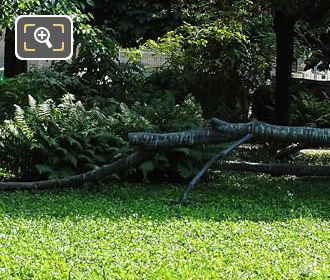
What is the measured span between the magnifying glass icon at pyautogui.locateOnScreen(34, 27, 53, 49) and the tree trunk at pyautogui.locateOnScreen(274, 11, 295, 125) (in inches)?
300

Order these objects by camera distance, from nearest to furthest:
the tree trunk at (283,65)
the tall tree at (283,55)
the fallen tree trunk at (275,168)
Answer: the fallen tree trunk at (275,168) < the tall tree at (283,55) < the tree trunk at (283,65)

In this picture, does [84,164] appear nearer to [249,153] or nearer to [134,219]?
[134,219]

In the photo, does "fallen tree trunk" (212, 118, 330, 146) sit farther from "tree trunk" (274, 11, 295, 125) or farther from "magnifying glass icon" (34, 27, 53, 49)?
"tree trunk" (274, 11, 295, 125)

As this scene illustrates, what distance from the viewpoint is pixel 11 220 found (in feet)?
20.8

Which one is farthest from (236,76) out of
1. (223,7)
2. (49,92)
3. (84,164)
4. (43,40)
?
(43,40)

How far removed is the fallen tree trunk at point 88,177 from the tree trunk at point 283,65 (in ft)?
15.6

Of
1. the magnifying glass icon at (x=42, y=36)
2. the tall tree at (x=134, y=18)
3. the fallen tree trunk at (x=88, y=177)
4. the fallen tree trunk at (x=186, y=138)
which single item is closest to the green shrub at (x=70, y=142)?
the fallen tree trunk at (x=88, y=177)

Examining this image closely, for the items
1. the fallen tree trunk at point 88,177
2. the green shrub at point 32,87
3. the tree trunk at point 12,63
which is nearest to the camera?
the fallen tree trunk at point 88,177

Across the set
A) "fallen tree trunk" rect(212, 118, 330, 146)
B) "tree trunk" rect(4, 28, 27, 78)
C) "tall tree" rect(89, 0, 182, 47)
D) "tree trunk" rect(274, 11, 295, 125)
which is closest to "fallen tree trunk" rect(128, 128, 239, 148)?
"fallen tree trunk" rect(212, 118, 330, 146)

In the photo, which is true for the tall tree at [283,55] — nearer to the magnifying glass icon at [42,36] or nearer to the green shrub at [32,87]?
the green shrub at [32,87]

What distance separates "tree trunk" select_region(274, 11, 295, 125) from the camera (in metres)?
12.0

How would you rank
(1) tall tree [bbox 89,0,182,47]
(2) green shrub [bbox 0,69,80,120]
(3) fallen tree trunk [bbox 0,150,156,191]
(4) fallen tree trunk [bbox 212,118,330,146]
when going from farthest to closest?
(1) tall tree [bbox 89,0,182,47] < (2) green shrub [bbox 0,69,80,120] < (3) fallen tree trunk [bbox 0,150,156,191] < (4) fallen tree trunk [bbox 212,118,330,146]

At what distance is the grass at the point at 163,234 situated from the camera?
476 centimetres

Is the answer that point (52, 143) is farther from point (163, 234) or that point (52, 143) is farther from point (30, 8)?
point (163, 234)
